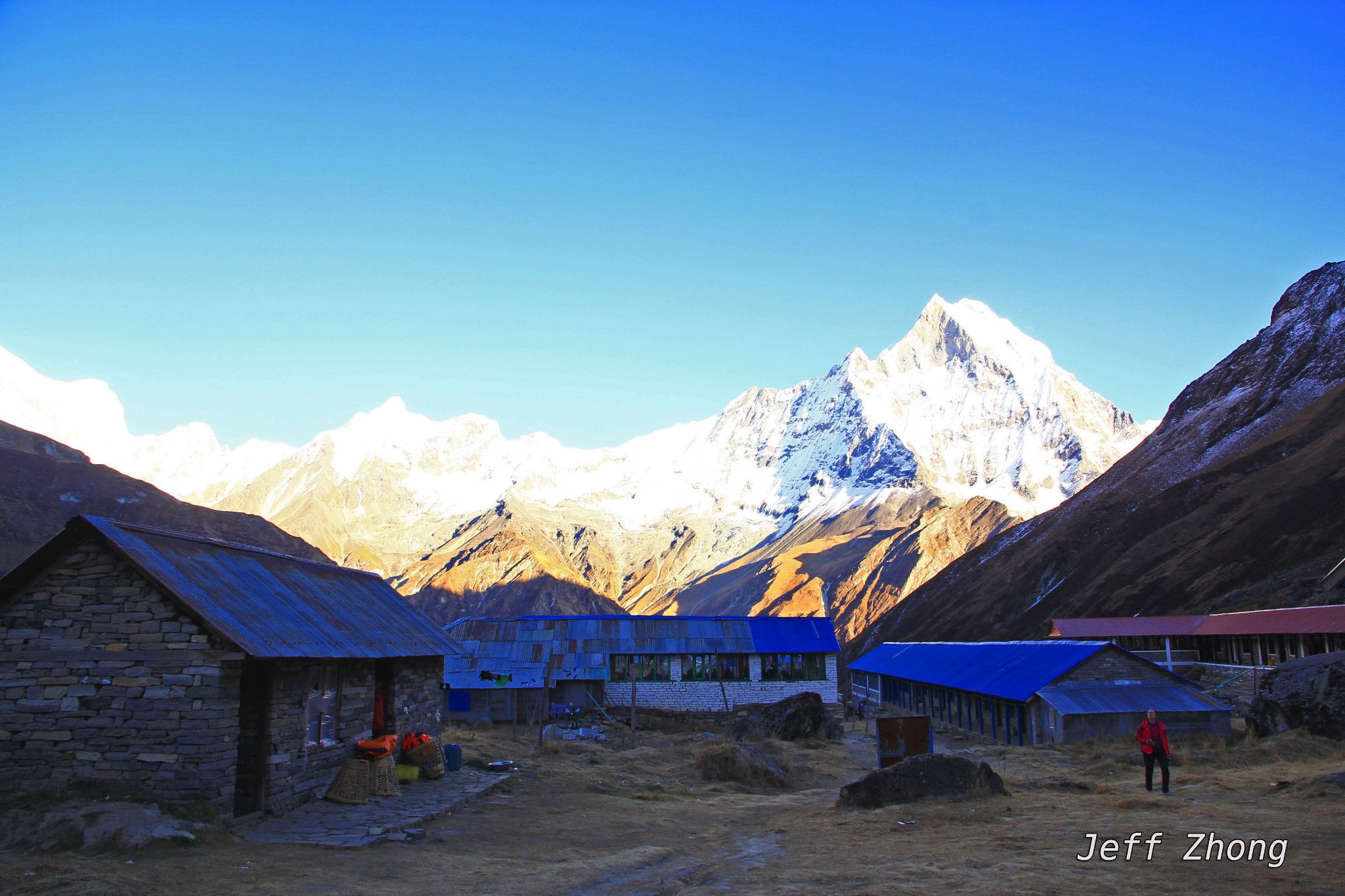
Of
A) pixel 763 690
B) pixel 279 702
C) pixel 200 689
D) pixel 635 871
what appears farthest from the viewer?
pixel 763 690

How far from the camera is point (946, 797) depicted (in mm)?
17969

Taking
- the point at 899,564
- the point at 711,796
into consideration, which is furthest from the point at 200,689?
the point at 899,564

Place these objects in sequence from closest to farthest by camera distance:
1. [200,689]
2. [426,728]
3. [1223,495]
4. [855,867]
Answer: [855,867] → [200,689] → [426,728] → [1223,495]

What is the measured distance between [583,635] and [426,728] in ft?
70.6

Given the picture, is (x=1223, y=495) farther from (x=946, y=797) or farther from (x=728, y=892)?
(x=728, y=892)

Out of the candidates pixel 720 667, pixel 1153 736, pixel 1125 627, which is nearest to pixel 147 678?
pixel 1153 736

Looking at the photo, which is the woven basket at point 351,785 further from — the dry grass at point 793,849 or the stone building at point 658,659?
the stone building at point 658,659

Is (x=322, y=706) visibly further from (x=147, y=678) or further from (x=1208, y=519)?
(x=1208, y=519)

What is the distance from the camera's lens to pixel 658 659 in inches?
1794

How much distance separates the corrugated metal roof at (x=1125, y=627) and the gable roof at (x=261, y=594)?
4836 cm

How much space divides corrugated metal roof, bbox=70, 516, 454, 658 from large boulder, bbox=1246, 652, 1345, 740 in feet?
74.1

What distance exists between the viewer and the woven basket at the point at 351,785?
724 inches

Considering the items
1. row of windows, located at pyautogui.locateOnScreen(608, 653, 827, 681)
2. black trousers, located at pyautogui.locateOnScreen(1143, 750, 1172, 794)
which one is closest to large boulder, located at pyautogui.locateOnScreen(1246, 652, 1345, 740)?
black trousers, located at pyautogui.locateOnScreen(1143, 750, 1172, 794)

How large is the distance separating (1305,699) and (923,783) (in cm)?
1393
